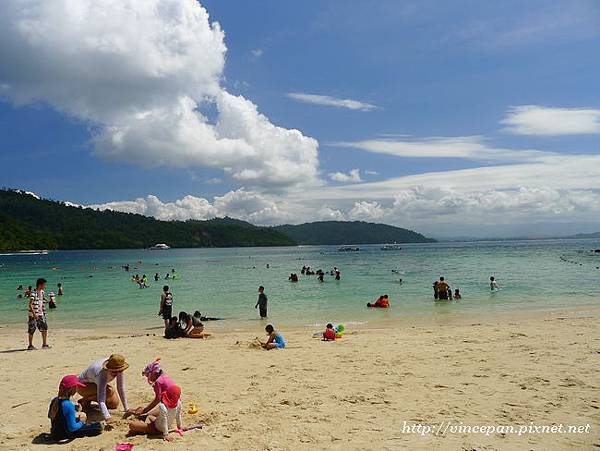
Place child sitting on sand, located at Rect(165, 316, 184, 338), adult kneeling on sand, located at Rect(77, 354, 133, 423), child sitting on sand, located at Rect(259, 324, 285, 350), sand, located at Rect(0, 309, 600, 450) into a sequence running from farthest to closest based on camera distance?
1. child sitting on sand, located at Rect(165, 316, 184, 338)
2. child sitting on sand, located at Rect(259, 324, 285, 350)
3. adult kneeling on sand, located at Rect(77, 354, 133, 423)
4. sand, located at Rect(0, 309, 600, 450)

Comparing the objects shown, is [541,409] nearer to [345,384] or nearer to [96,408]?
[345,384]

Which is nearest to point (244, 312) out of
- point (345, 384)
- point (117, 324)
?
point (117, 324)

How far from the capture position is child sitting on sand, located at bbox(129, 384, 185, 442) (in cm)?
721

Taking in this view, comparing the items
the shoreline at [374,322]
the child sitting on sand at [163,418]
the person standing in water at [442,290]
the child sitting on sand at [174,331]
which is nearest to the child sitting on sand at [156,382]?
the child sitting on sand at [163,418]

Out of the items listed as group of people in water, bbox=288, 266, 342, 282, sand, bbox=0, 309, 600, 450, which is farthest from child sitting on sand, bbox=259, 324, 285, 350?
group of people in water, bbox=288, 266, 342, 282

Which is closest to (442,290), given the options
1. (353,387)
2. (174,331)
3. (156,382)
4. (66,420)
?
(174,331)

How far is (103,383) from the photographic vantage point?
310 inches

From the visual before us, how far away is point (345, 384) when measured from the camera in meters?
9.65

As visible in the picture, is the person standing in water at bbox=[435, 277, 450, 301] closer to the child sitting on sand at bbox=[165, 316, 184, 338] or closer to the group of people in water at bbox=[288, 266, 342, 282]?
the child sitting on sand at bbox=[165, 316, 184, 338]

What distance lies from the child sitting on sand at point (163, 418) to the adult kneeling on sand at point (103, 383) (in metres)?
0.74

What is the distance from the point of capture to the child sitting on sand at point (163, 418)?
23.7 ft

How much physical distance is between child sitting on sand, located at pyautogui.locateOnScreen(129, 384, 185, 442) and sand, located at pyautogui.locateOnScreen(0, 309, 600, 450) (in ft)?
0.57

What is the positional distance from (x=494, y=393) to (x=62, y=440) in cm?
750

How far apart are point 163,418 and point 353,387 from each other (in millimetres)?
3918
